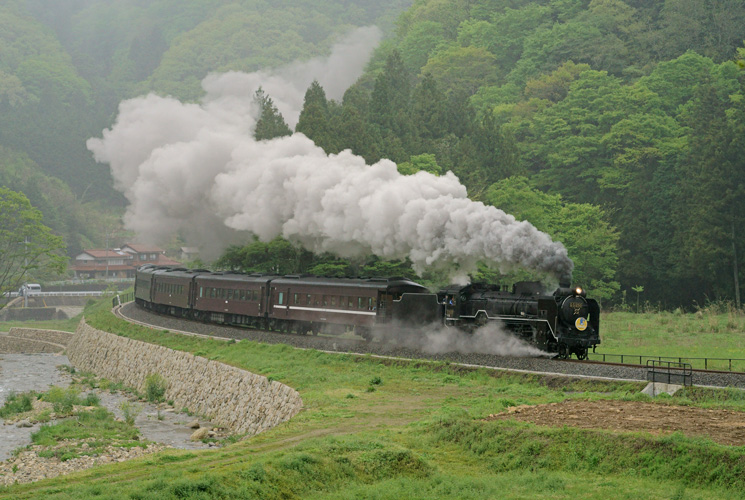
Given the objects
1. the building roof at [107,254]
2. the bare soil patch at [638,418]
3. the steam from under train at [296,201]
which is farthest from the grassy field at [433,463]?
the building roof at [107,254]

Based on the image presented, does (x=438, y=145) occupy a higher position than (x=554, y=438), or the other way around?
(x=438, y=145)

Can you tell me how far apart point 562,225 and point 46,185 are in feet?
359

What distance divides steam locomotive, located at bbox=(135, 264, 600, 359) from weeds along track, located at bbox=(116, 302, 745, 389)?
0.99 metres

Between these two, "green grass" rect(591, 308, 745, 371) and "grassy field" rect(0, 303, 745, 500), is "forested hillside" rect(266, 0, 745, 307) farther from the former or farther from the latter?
"grassy field" rect(0, 303, 745, 500)

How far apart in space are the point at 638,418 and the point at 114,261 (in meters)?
119

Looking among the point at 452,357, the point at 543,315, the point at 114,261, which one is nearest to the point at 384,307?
the point at 452,357

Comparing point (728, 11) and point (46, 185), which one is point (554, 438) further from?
point (46, 185)

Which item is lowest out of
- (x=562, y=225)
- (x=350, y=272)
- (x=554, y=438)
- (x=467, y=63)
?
(x=554, y=438)

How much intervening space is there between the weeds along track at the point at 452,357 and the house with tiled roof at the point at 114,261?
81369 mm

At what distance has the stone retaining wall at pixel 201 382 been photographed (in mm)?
28172

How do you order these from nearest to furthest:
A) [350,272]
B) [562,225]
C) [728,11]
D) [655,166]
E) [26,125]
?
[350,272], [562,225], [655,166], [728,11], [26,125]

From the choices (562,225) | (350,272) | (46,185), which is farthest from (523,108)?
(46,185)

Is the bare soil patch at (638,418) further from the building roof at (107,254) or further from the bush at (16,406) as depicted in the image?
the building roof at (107,254)

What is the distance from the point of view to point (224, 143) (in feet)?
162
